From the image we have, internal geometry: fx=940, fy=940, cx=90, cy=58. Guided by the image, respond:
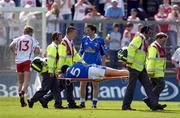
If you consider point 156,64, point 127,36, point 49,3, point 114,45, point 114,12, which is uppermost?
point 49,3

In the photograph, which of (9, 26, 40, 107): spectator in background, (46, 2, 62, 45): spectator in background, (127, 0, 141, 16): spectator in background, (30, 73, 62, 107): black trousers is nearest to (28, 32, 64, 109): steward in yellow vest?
(30, 73, 62, 107): black trousers

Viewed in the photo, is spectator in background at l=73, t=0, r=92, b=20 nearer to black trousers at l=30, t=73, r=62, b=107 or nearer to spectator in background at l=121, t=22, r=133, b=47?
spectator in background at l=121, t=22, r=133, b=47

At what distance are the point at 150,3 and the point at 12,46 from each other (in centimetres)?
1167

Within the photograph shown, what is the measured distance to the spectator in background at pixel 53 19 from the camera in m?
34.2

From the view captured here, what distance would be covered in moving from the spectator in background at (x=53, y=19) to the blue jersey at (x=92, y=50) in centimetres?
662

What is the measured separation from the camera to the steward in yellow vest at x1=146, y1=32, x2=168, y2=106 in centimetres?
2605

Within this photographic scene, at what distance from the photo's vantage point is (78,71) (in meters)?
25.1

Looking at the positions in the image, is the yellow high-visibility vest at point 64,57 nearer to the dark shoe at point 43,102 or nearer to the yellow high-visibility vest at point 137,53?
the dark shoe at point 43,102

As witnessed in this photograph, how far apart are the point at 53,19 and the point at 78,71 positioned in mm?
9815

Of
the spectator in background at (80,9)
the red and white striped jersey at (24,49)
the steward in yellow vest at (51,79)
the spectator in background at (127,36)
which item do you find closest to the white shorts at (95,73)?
the steward in yellow vest at (51,79)

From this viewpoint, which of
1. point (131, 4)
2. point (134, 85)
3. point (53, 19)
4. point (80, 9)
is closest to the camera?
point (134, 85)

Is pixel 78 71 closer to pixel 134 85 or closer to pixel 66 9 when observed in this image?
pixel 134 85

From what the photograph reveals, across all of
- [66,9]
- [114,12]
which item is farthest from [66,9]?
[114,12]

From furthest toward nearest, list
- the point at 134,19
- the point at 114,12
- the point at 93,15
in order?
the point at 93,15 < the point at 114,12 < the point at 134,19
